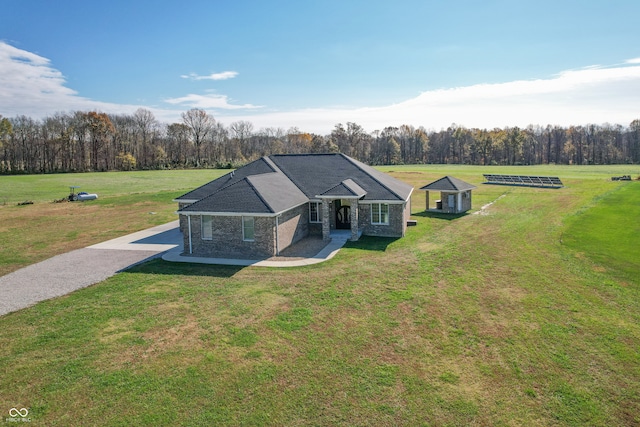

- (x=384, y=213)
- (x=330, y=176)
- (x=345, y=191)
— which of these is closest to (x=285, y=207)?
(x=345, y=191)

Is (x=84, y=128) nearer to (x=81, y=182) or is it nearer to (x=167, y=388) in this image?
(x=81, y=182)

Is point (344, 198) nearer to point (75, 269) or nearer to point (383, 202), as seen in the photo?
point (383, 202)

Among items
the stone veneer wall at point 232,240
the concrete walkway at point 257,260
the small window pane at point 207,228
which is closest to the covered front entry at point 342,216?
the concrete walkway at point 257,260

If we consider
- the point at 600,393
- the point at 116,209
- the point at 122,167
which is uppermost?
the point at 122,167

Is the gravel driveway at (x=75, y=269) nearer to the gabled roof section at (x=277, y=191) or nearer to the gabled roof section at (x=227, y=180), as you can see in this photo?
the gabled roof section at (x=227, y=180)

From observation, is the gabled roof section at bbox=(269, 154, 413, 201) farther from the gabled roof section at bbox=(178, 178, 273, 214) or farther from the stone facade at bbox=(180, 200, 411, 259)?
the gabled roof section at bbox=(178, 178, 273, 214)

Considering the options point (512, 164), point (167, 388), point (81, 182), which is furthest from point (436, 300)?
point (512, 164)

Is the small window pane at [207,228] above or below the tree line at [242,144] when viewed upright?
Result: below
